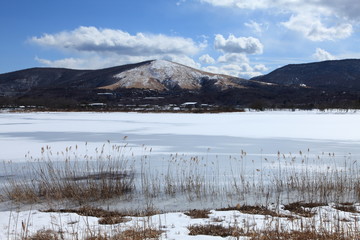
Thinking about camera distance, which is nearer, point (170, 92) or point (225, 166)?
point (225, 166)

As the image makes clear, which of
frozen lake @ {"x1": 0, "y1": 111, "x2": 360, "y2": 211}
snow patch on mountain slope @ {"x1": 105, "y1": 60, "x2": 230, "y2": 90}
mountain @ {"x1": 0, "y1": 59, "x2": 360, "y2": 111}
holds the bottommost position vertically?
frozen lake @ {"x1": 0, "y1": 111, "x2": 360, "y2": 211}

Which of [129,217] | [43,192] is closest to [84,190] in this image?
[43,192]

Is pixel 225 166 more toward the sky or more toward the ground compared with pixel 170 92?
more toward the ground

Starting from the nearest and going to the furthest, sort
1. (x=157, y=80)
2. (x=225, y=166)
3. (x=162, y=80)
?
(x=225, y=166), (x=157, y=80), (x=162, y=80)

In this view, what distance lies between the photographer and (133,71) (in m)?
197

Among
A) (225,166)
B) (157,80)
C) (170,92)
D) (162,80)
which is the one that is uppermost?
(162,80)

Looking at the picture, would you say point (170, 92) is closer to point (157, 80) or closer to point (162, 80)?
point (157, 80)

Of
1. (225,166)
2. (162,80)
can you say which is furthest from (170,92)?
(225,166)

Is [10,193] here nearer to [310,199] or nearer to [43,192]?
[43,192]

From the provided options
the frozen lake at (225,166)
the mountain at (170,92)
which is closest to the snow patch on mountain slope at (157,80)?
the mountain at (170,92)

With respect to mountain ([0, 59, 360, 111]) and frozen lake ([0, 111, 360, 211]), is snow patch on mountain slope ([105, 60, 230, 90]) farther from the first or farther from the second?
frozen lake ([0, 111, 360, 211])

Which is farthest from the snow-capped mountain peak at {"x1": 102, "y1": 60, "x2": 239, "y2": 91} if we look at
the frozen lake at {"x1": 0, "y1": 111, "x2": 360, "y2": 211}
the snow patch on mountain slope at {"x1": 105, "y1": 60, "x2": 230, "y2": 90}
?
the frozen lake at {"x1": 0, "y1": 111, "x2": 360, "y2": 211}

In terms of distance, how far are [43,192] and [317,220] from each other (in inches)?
249

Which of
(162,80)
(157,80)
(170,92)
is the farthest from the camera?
(162,80)
